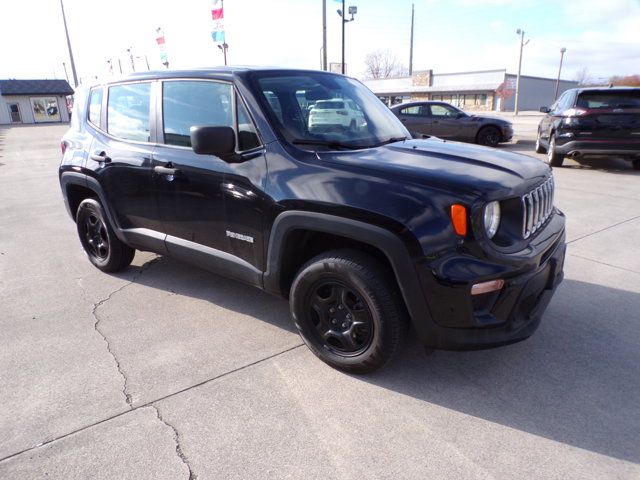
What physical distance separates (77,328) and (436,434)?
2717 mm

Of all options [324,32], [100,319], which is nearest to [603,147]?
[100,319]

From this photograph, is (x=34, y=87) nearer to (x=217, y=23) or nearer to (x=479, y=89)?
(x=217, y=23)

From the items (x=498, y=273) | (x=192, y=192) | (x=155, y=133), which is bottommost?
(x=498, y=273)

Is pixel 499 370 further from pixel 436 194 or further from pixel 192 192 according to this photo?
pixel 192 192

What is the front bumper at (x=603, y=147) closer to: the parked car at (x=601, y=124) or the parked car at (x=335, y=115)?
the parked car at (x=601, y=124)

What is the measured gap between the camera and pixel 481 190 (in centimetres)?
237

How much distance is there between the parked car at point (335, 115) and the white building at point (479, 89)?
162 feet

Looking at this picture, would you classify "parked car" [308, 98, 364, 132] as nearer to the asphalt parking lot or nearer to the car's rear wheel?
the asphalt parking lot

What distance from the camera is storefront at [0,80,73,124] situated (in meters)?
44.8

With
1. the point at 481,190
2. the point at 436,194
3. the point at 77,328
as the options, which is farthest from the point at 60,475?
the point at 481,190

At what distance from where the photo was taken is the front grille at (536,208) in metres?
2.63

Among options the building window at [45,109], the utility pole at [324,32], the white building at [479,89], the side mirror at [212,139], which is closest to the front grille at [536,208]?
the side mirror at [212,139]

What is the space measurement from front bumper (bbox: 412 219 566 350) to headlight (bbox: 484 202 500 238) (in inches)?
7.6

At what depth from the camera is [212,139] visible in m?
2.78
